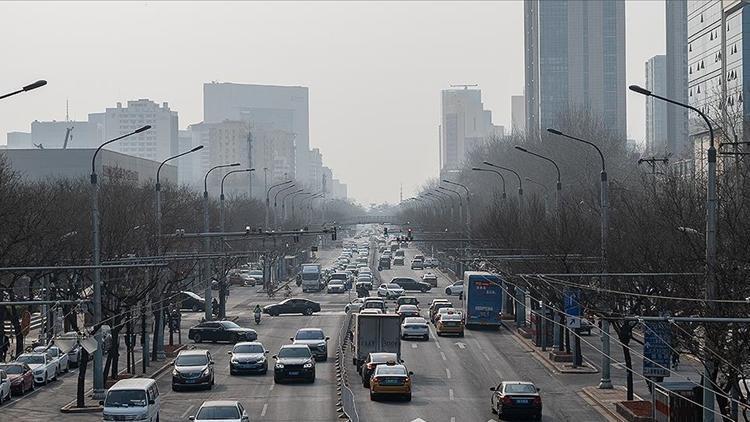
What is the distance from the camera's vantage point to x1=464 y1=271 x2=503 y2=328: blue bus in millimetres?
67000

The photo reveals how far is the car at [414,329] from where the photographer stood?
64375 millimetres

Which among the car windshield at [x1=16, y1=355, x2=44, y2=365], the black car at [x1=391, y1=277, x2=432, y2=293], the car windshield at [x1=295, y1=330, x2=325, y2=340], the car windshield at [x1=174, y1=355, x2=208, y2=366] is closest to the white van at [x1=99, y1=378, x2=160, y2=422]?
the car windshield at [x1=174, y1=355, x2=208, y2=366]

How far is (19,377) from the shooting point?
1806 inches

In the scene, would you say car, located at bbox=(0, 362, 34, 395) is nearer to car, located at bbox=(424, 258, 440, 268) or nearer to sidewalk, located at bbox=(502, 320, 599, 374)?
sidewalk, located at bbox=(502, 320, 599, 374)

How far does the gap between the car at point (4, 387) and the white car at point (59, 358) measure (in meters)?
7.54

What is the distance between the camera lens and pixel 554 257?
4741 centimetres

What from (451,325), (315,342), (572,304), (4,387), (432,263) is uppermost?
(572,304)

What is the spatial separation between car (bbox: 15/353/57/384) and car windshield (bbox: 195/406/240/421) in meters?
18.5

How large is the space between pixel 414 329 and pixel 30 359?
21.1 m

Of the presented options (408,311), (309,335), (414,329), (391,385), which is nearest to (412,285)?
(408,311)

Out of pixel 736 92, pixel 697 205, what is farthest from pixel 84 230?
pixel 736 92

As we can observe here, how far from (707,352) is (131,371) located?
98.0 feet

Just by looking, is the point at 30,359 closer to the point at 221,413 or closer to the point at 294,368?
the point at 294,368

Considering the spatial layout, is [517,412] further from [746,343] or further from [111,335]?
[111,335]
